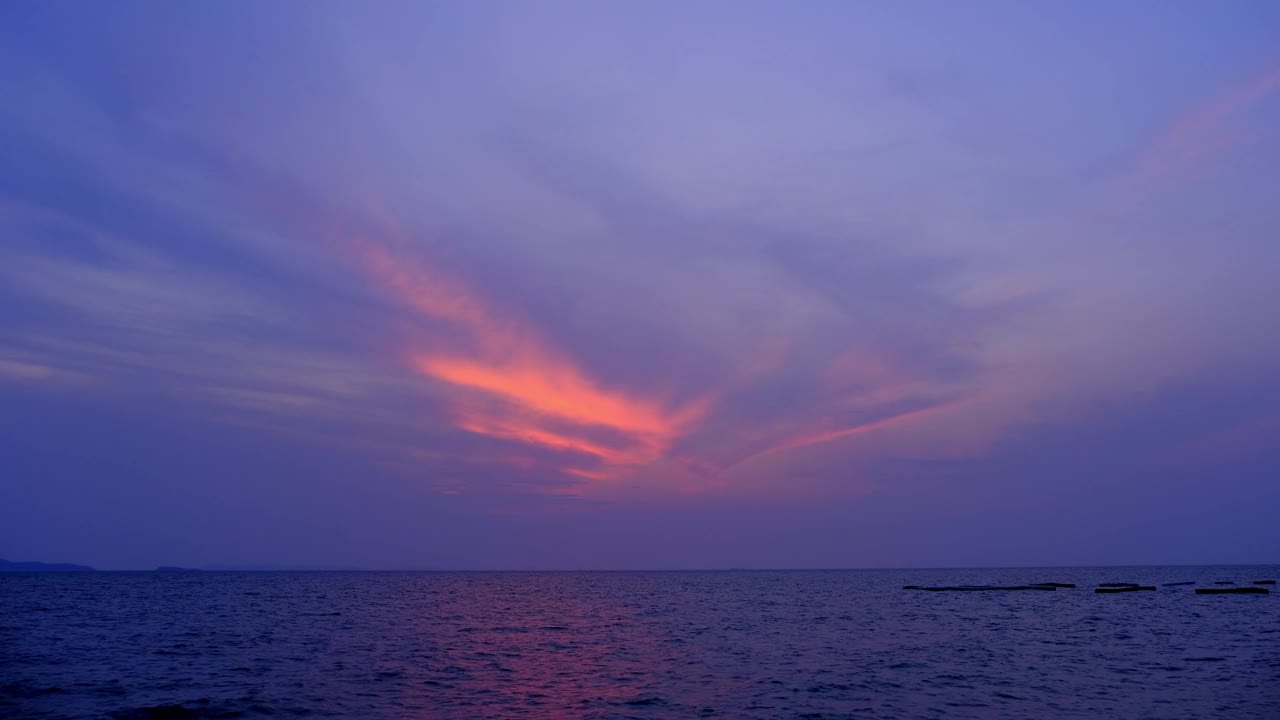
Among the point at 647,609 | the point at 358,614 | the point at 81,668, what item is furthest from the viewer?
the point at 647,609

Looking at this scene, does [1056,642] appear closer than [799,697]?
No

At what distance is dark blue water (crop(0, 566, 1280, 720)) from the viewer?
105 ft

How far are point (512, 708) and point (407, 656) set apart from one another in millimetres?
18915

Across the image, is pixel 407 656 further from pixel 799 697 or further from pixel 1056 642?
pixel 1056 642

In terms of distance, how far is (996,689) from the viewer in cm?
3547

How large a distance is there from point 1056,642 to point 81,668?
59.3 metres

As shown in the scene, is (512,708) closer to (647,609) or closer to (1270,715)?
(1270,715)

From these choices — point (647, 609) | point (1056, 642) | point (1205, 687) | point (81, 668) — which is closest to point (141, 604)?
point (647, 609)

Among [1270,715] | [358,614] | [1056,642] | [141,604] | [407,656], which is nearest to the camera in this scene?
[1270,715]

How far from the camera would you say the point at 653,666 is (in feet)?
142

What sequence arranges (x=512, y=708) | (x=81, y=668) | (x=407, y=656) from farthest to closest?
(x=407, y=656) < (x=81, y=668) < (x=512, y=708)

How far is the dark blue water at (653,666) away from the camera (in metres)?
31.9

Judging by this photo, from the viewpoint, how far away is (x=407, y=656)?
47938 mm

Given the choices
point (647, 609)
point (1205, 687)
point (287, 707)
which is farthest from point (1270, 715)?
point (647, 609)
